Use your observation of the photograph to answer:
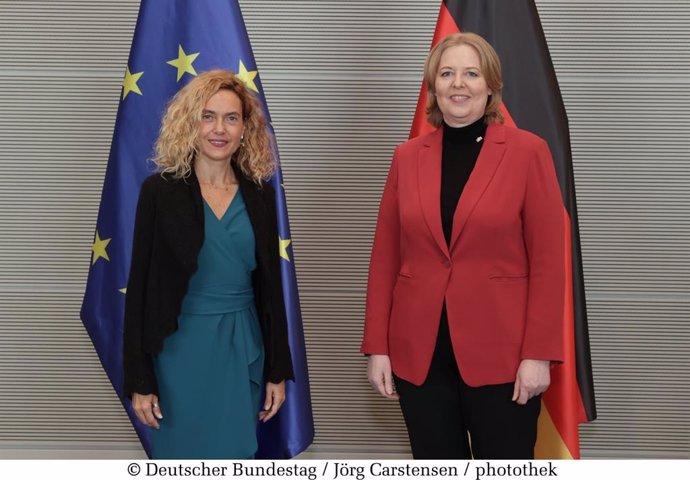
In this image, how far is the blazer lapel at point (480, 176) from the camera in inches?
73.9

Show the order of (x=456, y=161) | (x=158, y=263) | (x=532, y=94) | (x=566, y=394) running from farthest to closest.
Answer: (x=532, y=94)
(x=566, y=394)
(x=456, y=161)
(x=158, y=263)

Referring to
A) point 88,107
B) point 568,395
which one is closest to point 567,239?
point 568,395

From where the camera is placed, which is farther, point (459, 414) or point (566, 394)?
point (566, 394)

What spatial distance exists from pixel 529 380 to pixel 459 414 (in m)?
0.22

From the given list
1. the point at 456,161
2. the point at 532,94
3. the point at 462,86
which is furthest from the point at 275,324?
the point at 532,94

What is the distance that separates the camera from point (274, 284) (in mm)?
1972

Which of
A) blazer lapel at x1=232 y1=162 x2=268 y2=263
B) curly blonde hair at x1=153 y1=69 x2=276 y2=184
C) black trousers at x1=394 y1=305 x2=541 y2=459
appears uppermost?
curly blonde hair at x1=153 y1=69 x2=276 y2=184

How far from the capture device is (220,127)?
194cm

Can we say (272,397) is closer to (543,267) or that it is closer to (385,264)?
(385,264)

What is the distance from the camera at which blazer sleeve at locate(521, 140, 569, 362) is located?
1.87 m

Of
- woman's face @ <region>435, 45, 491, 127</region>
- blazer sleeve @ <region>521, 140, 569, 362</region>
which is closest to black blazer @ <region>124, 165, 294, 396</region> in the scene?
woman's face @ <region>435, 45, 491, 127</region>

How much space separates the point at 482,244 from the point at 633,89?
1.66 meters

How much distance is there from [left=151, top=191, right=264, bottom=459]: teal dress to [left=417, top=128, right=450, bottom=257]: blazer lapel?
18.2 inches

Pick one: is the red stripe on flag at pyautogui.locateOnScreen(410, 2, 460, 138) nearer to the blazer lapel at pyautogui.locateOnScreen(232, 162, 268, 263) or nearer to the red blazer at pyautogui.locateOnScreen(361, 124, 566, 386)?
the red blazer at pyautogui.locateOnScreen(361, 124, 566, 386)
